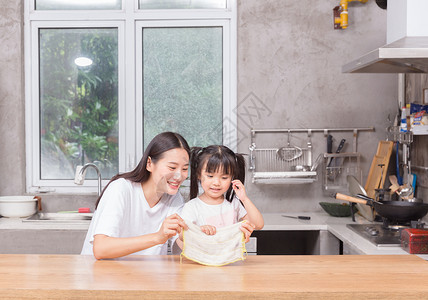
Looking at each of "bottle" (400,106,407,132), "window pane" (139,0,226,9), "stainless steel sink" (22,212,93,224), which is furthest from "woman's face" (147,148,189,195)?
"window pane" (139,0,226,9)

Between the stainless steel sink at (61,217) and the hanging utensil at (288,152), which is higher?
the hanging utensil at (288,152)

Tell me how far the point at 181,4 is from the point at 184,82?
573 mm

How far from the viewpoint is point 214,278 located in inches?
55.1

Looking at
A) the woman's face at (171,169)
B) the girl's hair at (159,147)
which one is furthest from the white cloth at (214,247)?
the girl's hair at (159,147)

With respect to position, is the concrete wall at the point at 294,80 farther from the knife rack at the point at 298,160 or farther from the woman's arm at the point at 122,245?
the woman's arm at the point at 122,245

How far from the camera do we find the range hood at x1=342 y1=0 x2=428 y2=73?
7.13 feet

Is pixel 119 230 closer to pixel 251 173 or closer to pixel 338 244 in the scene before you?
pixel 338 244

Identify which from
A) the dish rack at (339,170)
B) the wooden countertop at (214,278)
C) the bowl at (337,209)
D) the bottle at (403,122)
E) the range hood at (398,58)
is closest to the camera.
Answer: the wooden countertop at (214,278)

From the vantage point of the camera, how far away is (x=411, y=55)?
2158 millimetres

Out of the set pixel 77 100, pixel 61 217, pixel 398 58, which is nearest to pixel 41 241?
pixel 61 217

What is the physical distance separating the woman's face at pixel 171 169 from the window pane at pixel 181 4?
6.54 feet

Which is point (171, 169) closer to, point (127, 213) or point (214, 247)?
point (127, 213)

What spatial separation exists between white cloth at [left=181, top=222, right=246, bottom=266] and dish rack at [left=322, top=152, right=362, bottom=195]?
78.8 inches

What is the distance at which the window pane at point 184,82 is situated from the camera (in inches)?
143
